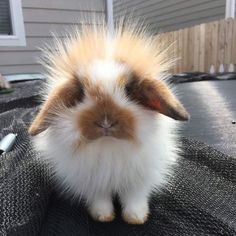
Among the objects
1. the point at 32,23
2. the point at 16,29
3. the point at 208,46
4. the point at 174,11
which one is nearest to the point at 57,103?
the point at 16,29

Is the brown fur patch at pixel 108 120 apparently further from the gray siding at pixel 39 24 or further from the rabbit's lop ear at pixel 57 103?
the gray siding at pixel 39 24

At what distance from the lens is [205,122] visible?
171cm

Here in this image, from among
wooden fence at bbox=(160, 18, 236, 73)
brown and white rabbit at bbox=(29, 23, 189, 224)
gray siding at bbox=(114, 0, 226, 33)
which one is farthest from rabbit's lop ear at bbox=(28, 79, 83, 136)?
gray siding at bbox=(114, 0, 226, 33)

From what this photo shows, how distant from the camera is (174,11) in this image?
7539 mm

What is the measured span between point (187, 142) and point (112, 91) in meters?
0.67

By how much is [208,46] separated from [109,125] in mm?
5473

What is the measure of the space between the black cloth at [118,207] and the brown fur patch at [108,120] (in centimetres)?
24

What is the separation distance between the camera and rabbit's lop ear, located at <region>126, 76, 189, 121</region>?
2.40 feet

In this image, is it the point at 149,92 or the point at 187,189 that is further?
the point at 187,189

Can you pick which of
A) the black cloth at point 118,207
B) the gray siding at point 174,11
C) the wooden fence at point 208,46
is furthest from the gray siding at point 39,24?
the black cloth at point 118,207

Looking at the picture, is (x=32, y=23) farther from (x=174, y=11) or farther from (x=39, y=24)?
(x=174, y=11)

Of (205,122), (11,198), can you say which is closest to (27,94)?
(205,122)

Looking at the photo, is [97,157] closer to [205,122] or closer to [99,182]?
[99,182]

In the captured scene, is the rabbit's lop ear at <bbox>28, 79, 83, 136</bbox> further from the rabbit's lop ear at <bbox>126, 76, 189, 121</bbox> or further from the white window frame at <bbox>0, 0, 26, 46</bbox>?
the white window frame at <bbox>0, 0, 26, 46</bbox>
